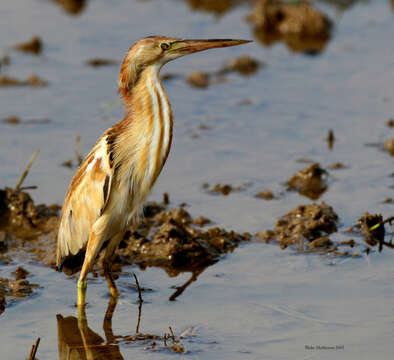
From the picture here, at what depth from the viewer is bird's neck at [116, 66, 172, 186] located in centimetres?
518

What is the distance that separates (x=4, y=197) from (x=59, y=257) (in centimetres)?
122

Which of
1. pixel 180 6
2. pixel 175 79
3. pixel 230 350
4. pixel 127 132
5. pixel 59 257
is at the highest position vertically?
pixel 180 6

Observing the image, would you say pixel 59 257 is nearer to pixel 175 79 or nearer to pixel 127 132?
pixel 127 132

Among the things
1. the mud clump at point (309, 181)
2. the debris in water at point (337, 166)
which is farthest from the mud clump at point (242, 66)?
the mud clump at point (309, 181)

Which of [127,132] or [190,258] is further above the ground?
[127,132]

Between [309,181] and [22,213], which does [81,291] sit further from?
[309,181]

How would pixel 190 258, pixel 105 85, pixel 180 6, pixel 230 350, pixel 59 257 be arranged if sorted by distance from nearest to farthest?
pixel 230 350 < pixel 59 257 < pixel 190 258 < pixel 105 85 < pixel 180 6

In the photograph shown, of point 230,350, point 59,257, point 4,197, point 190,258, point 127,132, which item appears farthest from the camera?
point 4,197

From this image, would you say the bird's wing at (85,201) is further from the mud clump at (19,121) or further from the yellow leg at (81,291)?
the mud clump at (19,121)

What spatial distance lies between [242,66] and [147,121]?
16.1ft

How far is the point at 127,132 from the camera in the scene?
17.2ft

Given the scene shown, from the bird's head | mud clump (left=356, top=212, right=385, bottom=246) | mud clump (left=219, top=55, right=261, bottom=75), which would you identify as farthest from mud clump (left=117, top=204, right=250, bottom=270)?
mud clump (left=219, top=55, right=261, bottom=75)

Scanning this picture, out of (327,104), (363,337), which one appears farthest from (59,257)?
(327,104)

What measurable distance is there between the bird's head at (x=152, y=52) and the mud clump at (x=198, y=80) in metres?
4.23
